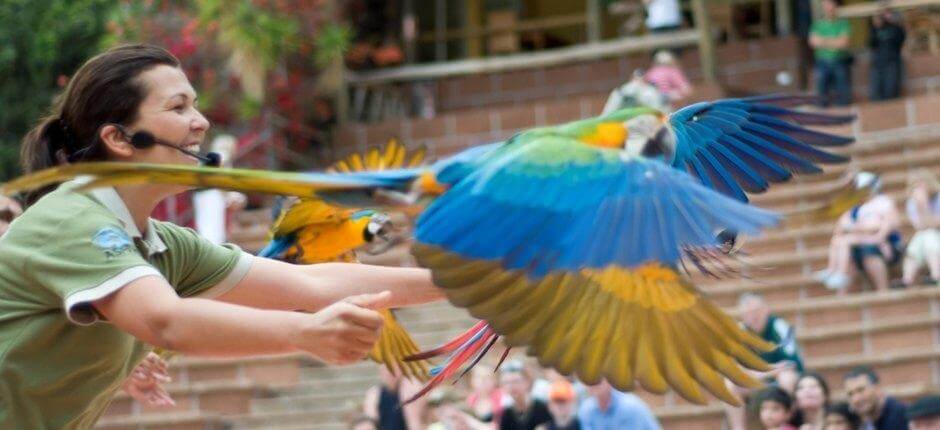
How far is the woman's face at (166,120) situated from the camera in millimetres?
3471

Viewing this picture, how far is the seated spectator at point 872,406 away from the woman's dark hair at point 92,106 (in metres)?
5.61

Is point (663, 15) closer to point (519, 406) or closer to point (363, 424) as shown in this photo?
point (519, 406)

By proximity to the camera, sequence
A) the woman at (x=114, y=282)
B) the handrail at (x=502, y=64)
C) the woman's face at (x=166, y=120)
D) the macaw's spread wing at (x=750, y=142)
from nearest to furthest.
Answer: the woman at (x=114, y=282), the woman's face at (x=166, y=120), the macaw's spread wing at (x=750, y=142), the handrail at (x=502, y=64)

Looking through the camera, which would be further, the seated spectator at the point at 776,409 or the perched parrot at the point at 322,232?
the seated spectator at the point at 776,409

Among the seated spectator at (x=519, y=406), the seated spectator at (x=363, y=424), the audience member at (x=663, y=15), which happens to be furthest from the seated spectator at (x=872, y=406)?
the audience member at (x=663, y=15)

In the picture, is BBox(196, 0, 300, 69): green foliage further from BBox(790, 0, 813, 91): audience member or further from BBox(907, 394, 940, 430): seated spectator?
BBox(907, 394, 940, 430): seated spectator

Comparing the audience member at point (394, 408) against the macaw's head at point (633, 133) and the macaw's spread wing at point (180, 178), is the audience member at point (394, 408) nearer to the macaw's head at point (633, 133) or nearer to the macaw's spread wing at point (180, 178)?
the macaw's head at point (633, 133)

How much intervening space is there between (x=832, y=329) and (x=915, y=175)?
1.29 meters

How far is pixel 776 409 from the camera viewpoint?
8.38 meters

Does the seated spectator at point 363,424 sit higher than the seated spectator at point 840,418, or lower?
lower

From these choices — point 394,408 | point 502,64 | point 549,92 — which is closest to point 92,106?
point 394,408

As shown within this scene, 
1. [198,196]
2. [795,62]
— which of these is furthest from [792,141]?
[795,62]

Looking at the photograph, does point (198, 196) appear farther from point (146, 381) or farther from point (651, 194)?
point (651, 194)

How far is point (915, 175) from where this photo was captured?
11266mm
